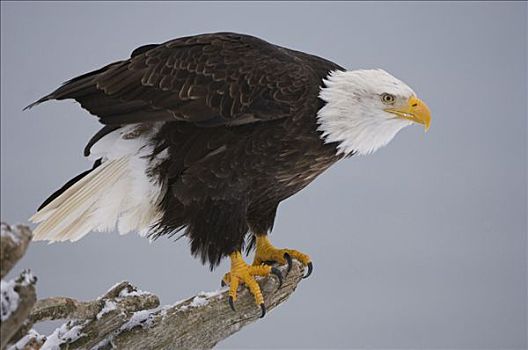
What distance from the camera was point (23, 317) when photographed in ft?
7.37

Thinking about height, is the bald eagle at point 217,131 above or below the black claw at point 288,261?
above

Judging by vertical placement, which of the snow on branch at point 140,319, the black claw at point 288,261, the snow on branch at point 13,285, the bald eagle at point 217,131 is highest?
the bald eagle at point 217,131

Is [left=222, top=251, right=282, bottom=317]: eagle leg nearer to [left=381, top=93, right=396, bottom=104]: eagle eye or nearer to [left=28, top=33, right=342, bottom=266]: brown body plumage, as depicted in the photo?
[left=28, top=33, right=342, bottom=266]: brown body plumage

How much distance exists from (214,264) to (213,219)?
29 cm

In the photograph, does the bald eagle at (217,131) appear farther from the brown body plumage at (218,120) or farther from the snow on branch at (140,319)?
the snow on branch at (140,319)

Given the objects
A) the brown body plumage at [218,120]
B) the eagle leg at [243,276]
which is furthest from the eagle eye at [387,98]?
the eagle leg at [243,276]

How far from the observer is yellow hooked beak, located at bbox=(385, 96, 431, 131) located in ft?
11.9

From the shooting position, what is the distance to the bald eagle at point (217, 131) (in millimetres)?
3613

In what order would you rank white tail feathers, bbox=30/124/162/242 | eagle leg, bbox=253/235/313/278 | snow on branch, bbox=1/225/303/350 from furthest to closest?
1. eagle leg, bbox=253/235/313/278
2. white tail feathers, bbox=30/124/162/242
3. snow on branch, bbox=1/225/303/350

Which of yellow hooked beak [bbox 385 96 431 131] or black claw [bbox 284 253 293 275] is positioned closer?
yellow hooked beak [bbox 385 96 431 131]

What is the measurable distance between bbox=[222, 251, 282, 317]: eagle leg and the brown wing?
754mm

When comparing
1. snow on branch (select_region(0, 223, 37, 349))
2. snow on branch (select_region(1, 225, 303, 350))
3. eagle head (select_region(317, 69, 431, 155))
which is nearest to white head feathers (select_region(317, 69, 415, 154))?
eagle head (select_region(317, 69, 431, 155))

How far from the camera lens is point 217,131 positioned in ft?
12.1

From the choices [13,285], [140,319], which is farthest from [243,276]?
[13,285]
